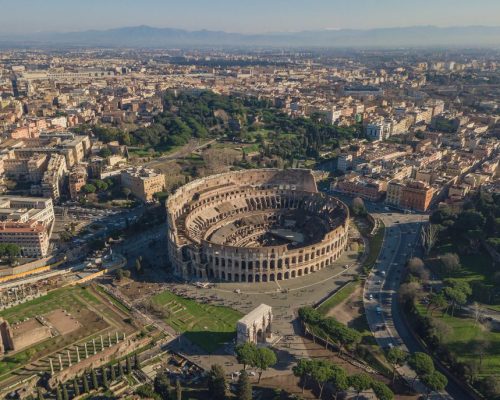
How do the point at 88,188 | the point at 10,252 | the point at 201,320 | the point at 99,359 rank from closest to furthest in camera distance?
the point at 99,359, the point at 201,320, the point at 10,252, the point at 88,188

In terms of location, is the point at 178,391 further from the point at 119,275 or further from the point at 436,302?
the point at 436,302

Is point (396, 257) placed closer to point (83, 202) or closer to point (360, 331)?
point (360, 331)

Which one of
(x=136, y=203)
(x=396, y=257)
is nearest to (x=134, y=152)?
(x=136, y=203)

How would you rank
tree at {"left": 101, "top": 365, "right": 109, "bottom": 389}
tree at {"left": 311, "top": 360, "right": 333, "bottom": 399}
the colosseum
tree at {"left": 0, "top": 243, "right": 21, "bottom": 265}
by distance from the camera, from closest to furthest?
tree at {"left": 311, "top": 360, "right": 333, "bottom": 399} → tree at {"left": 101, "top": 365, "right": 109, "bottom": 389} → the colosseum → tree at {"left": 0, "top": 243, "right": 21, "bottom": 265}

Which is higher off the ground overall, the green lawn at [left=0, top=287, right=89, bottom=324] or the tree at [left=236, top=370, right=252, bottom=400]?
the tree at [left=236, top=370, right=252, bottom=400]

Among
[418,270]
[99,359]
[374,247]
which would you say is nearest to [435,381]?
[418,270]

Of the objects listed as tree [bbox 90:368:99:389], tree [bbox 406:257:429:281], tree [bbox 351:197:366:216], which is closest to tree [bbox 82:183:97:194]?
tree [bbox 351:197:366:216]

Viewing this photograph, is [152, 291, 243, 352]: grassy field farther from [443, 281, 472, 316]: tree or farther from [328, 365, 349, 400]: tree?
[443, 281, 472, 316]: tree
